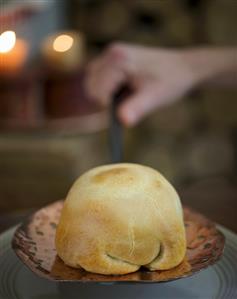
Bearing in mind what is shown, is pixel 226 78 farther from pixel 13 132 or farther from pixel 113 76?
pixel 13 132

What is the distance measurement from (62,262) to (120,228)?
7cm

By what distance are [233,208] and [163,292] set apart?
29 cm

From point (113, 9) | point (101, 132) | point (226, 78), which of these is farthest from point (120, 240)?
point (113, 9)

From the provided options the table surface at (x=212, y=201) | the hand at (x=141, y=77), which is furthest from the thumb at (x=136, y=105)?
the table surface at (x=212, y=201)

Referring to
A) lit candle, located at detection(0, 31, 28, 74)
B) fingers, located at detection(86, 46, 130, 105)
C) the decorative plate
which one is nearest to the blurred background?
lit candle, located at detection(0, 31, 28, 74)

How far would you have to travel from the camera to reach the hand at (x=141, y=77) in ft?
3.33

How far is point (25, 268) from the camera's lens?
64 cm

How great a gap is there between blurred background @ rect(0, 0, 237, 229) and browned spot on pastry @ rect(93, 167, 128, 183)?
85cm

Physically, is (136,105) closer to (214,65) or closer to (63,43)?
(214,65)

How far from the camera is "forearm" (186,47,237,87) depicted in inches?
46.1

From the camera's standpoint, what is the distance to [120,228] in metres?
0.58

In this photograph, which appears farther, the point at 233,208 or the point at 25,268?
the point at 233,208

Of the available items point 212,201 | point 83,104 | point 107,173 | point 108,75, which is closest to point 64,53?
point 83,104

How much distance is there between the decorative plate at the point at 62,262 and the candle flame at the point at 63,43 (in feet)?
3.94
